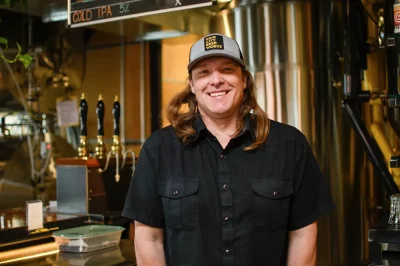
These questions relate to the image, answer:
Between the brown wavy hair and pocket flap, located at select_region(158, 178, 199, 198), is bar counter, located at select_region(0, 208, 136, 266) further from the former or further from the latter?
the brown wavy hair

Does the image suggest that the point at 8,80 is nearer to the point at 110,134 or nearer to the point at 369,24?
the point at 110,134

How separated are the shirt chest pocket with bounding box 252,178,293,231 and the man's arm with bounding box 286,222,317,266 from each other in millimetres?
90

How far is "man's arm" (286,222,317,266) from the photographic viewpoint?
177cm

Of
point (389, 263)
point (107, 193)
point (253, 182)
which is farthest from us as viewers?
point (107, 193)

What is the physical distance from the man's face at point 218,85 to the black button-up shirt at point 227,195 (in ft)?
0.33

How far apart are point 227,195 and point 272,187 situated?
145mm

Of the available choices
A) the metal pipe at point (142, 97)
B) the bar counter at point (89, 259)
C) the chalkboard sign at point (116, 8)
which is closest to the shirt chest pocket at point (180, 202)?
the bar counter at point (89, 259)

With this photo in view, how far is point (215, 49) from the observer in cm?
172

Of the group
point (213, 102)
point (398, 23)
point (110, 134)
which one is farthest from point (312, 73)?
point (110, 134)

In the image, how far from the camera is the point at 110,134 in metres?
5.09

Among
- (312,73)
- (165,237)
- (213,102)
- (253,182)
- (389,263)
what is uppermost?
(312,73)

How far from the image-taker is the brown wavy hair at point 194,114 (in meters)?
1.78

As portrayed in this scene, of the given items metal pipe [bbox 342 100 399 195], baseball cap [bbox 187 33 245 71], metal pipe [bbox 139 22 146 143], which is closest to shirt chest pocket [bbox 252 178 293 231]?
baseball cap [bbox 187 33 245 71]

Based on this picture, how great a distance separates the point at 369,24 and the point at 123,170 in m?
1.90
